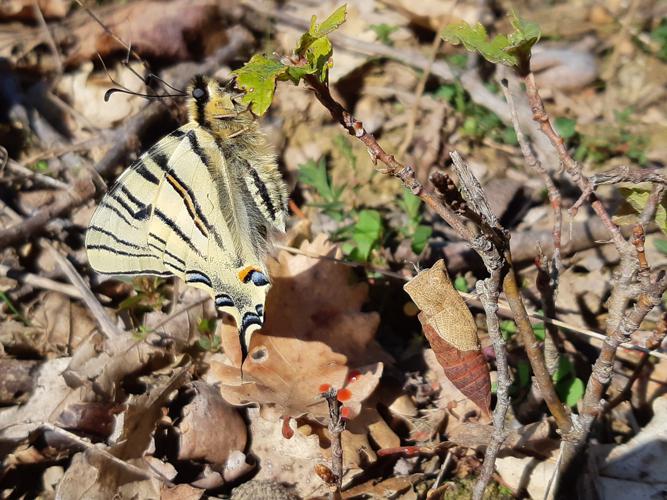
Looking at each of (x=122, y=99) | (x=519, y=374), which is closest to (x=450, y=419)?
(x=519, y=374)

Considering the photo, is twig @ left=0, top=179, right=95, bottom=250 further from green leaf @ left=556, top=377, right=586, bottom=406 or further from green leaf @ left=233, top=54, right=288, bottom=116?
green leaf @ left=556, top=377, right=586, bottom=406

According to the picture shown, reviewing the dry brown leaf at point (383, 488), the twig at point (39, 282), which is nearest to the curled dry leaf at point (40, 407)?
the twig at point (39, 282)

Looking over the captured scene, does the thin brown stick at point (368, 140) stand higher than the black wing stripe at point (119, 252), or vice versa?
the thin brown stick at point (368, 140)

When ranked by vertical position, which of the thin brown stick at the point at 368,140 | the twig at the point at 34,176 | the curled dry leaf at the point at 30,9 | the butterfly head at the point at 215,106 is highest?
the thin brown stick at the point at 368,140

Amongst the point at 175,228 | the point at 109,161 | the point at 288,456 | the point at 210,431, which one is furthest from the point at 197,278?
the point at 109,161

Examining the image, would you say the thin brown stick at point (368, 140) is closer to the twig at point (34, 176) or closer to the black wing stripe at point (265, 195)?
the black wing stripe at point (265, 195)

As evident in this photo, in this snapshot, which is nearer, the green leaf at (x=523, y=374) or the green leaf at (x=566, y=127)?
the green leaf at (x=523, y=374)
